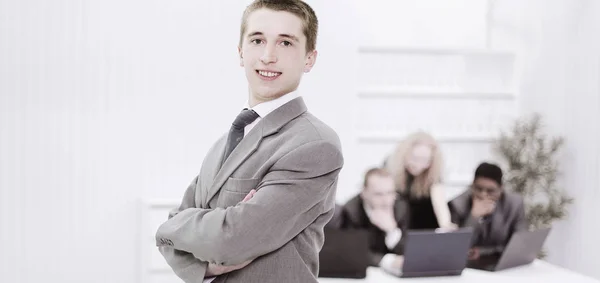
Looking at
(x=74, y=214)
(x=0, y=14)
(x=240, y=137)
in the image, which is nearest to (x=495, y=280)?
(x=240, y=137)

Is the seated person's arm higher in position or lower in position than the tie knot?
lower

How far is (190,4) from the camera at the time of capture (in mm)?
5047

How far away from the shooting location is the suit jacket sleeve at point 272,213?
1.43m

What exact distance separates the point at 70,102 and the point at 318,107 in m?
1.81

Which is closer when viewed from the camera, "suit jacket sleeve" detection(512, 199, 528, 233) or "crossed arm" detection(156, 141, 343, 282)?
"crossed arm" detection(156, 141, 343, 282)

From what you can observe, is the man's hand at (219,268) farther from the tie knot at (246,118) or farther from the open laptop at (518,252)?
the open laptop at (518,252)

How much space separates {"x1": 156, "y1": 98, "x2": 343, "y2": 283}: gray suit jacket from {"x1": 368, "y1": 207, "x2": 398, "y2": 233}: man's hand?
2.47 metres

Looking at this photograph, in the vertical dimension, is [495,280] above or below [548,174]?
below

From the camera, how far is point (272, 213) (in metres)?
1.43

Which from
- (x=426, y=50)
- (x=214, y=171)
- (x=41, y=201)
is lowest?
(x=41, y=201)

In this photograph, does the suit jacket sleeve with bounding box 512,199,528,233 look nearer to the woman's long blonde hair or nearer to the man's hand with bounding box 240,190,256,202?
the woman's long blonde hair

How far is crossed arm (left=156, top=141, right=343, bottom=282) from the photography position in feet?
4.69

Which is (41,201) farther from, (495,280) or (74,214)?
(495,280)

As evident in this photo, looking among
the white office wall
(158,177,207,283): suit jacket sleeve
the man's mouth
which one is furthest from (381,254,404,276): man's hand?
the white office wall
